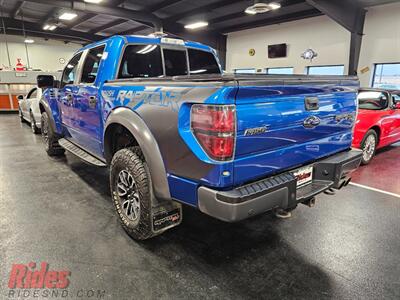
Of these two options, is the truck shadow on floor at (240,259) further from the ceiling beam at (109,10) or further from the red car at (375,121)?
the ceiling beam at (109,10)

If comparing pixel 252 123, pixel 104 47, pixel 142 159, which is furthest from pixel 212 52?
pixel 252 123

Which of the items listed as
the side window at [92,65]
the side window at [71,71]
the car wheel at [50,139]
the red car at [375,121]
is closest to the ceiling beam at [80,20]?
the car wheel at [50,139]

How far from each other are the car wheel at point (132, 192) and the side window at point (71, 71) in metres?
1.86

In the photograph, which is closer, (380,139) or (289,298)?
(289,298)

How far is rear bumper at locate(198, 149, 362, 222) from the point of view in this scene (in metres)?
1.62

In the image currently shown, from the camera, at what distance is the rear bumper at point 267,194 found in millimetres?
1616

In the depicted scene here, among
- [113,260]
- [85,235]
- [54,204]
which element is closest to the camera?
[113,260]

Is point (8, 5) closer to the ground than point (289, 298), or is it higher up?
higher up

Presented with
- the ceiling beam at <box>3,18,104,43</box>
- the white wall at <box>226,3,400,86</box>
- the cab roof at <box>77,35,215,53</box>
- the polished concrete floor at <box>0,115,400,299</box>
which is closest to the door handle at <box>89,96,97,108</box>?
the cab roof at <box>77,35,215,53</box>

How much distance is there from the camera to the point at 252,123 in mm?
1659

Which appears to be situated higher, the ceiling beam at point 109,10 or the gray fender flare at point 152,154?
the ceiling beam at point 109,10

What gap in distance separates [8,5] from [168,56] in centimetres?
1267

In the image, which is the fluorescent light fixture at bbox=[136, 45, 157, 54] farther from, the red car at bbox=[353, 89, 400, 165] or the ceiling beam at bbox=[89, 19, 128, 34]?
the ceiling beam at bbox=[89, 19, 128, 34]

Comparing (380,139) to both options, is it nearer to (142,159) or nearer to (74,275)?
(142,159)
